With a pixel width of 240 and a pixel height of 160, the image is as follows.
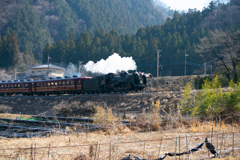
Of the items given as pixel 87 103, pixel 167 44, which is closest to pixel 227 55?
pixel 87 103

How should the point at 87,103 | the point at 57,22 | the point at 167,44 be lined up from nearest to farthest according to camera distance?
1. the point at 87,103
2. the point at 167,44
3. the point at 57,22

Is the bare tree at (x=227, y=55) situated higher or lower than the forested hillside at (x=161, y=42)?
lower

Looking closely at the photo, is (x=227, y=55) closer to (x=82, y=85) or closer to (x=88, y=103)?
(x=88, y=103)

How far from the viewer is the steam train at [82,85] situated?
91.7ft

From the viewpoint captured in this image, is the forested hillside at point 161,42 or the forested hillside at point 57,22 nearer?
the forested hillside at point 161,42

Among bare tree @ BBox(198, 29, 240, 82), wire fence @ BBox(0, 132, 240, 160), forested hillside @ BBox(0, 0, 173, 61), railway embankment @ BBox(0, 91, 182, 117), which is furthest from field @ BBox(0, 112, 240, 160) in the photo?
forested hillside @ BBox(0, 0, 173, 61)

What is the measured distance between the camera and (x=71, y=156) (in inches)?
360

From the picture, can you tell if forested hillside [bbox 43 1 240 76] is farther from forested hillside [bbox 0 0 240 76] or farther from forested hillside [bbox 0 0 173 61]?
forested hillside [bbox 0 0 173 61]

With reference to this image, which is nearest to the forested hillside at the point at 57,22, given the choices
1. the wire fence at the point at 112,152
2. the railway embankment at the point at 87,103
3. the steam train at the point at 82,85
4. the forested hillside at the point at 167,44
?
the forested hillside at the point at 167,44

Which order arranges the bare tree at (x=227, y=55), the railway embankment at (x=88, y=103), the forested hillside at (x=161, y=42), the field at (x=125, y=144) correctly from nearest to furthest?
the field at (x=125, y=144)
the railway embankment at (x=88, y=103)
the bare tree at (x=227, y=55)
the forested hillside at (x=161, y=42)

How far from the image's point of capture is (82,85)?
33031mm

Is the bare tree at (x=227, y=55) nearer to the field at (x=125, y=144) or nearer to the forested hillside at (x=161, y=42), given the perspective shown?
the forested hillside at (x=161, y=42)

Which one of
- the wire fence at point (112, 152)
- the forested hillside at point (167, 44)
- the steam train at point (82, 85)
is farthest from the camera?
the forested hillside at point (167, 44)

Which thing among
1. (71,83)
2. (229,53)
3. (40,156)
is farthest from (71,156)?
(229,53)
